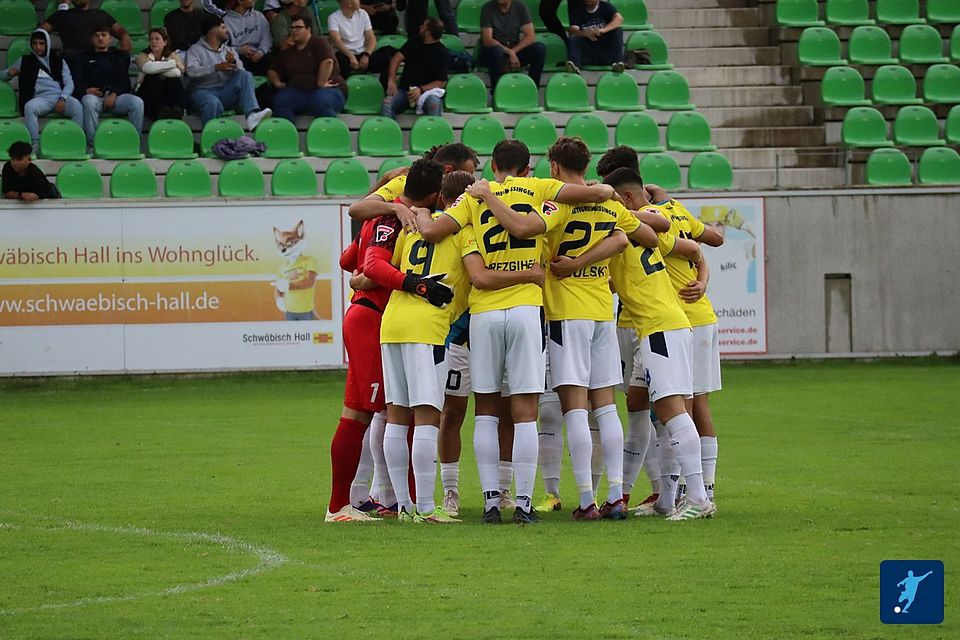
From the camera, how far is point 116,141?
20.7m

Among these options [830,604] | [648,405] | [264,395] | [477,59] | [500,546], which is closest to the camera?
[830,604]

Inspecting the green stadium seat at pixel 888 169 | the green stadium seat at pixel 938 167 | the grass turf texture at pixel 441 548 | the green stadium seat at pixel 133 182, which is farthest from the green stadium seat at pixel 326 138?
the green stadium seat at pixel 938 167

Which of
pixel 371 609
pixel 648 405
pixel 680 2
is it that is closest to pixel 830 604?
pixel 371 609

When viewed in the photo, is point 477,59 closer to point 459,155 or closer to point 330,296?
point 330,296

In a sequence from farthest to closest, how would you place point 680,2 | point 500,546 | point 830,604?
point 680,2 → point 500,546 → point 830,604

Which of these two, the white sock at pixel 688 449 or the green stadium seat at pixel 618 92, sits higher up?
the green stadium seat at pixel 618 92

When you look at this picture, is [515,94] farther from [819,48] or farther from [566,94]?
[819,48]

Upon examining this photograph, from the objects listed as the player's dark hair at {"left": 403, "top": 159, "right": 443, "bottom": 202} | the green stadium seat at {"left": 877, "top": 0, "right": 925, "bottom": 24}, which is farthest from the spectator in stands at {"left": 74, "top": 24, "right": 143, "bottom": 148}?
the player's dark hair at {"left": 403, "top": 159, "right": 443, "bottom": 202}

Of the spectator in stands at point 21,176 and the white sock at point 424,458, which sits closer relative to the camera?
the white sock at point 424,458

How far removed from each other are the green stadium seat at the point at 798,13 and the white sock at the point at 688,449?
16857 millimetres

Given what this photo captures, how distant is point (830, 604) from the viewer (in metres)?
6.39

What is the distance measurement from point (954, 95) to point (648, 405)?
16.2m

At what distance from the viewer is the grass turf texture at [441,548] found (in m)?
6.20

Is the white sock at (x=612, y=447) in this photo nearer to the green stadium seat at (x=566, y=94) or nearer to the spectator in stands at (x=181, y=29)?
the green stadium seat at (x=566, y=94)
